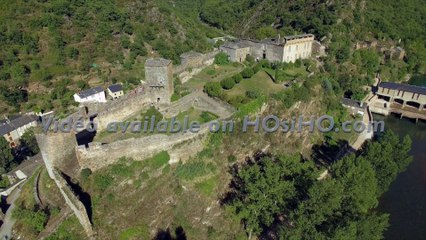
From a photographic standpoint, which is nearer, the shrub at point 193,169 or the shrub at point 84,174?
the shrub at point 84,174

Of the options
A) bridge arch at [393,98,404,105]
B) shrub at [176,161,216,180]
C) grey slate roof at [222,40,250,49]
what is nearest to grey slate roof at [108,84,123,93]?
grey slate roof at [222,40,250,49]

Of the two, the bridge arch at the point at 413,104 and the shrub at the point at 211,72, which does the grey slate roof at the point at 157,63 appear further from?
the bridge arch at the point at 413,104

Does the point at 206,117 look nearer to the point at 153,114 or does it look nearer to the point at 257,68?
the point at 153,114

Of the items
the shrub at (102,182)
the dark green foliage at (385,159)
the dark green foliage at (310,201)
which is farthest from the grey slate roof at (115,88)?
the dark green foliage at (385,159)

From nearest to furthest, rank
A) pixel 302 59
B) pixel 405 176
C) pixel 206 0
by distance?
pixel 405 176
pixel 302 59
pixel 206 0

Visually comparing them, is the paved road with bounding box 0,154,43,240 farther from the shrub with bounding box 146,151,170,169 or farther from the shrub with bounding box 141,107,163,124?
the shrub with bounding box 141,107,163,124

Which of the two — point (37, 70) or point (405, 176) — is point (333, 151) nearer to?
point (405, 176)

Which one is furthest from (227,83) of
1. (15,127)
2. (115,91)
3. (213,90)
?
(15,127)

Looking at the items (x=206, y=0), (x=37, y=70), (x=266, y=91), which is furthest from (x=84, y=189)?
(x=206, y=0)
